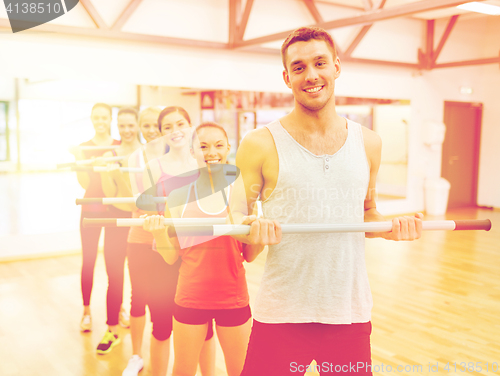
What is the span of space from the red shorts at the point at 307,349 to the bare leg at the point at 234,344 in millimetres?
453

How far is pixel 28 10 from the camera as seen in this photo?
16.7ft

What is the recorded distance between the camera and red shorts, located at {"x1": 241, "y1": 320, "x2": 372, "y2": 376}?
146 cm

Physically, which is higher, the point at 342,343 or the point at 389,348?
the point at 342,343

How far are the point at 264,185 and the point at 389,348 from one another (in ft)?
6.94

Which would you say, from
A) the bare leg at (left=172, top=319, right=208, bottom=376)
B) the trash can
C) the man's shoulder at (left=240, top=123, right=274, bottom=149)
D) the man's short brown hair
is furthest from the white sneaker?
the trash can

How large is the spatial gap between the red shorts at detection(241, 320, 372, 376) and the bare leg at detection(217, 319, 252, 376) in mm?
453

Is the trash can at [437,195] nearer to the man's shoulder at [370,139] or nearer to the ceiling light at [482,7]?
the ceiling light at [482,7]

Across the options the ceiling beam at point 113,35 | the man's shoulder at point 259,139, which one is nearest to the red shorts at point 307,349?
the man's shoulder at point 259,139

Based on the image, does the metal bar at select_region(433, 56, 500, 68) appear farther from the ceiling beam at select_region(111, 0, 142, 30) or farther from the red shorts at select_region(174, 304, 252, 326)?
the red shorts at select_region(174, 304, 252, 326)

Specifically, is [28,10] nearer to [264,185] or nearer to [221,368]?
[221,368]

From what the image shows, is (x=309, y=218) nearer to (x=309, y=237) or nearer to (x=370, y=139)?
(x=309, y=237)

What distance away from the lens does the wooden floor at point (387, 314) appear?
2.93m

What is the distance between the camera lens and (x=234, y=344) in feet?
6.38

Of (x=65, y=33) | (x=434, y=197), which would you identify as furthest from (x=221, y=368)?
(x=434, y=197)
